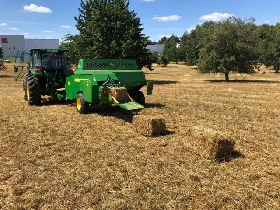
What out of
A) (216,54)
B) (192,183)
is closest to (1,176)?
(192,183)

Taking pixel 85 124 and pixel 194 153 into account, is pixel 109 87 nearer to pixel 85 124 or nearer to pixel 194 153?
pixel 85 124

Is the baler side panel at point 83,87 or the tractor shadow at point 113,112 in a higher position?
the baler side panel at point 83,87

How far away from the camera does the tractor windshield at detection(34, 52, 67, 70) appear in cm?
1251

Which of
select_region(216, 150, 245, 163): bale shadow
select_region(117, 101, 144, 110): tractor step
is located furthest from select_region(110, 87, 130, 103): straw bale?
select_region(216, 150, 245, 163): bale shadow

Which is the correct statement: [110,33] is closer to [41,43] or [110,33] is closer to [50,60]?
[50,60]

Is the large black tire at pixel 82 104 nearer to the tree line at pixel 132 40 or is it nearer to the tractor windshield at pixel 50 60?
the tractor windshield at pixel 50 60

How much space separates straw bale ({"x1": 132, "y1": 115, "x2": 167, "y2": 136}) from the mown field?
7.4 inches

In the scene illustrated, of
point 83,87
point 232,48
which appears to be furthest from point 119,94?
point 232,48

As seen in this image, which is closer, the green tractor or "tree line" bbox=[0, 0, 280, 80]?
the green tractor

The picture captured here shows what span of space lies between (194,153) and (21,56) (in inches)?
383

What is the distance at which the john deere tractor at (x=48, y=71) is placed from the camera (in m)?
12.2

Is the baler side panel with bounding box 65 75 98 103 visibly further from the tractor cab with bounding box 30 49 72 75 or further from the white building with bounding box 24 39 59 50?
the white building with bounding box 24 39 59 50

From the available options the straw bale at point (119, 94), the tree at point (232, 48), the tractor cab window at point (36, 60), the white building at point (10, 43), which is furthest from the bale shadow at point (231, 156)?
the white building at point (10, 43)

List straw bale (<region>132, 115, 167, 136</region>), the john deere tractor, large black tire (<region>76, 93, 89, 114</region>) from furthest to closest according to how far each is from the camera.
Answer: the john deere tractor, large black tire (<region>76, 93, 89, 114</region>), straw bale (<region>132, 115, 167, 136</region>)
